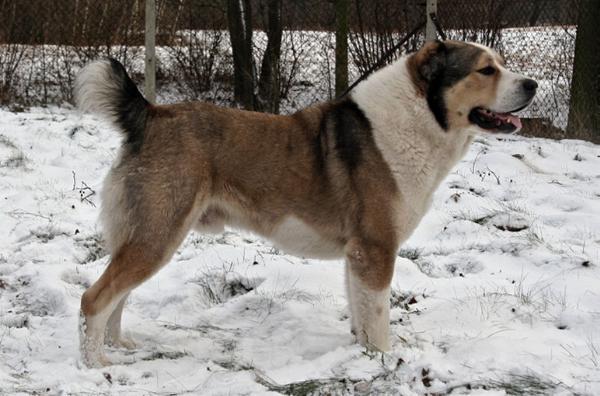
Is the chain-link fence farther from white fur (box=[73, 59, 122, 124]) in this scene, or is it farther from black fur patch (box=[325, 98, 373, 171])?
white fur (box=[73, 59, 122, 124])

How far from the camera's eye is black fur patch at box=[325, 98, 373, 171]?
3.94 m

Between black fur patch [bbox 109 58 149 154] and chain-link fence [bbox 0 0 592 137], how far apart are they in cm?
575

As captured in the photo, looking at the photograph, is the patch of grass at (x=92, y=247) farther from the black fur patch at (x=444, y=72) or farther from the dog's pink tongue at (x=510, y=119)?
the dog's pink tongue at (x=510, y=119)

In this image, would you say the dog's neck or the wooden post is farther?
the wooden post

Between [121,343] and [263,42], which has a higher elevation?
[263,42]

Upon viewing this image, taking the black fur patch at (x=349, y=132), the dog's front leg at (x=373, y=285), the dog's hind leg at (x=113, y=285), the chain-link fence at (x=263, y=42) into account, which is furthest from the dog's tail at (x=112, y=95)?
the chain-link fence at (x=263, y=42)

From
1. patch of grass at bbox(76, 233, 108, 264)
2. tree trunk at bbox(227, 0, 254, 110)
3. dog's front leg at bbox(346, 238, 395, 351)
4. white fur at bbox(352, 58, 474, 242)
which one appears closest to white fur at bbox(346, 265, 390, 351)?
dog's front leg at bbox(346, 238, 395, 351)

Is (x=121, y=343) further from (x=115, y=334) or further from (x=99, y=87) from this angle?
(x=99, y=87)

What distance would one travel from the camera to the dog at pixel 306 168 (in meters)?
3.70

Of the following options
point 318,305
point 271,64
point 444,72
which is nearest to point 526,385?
point 318,305

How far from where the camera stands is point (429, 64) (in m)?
3.93

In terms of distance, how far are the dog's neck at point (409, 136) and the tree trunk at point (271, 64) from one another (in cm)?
560

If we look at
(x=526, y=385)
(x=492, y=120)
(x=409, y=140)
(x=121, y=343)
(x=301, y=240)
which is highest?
(x=492, y=120)

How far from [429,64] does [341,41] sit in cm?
512
